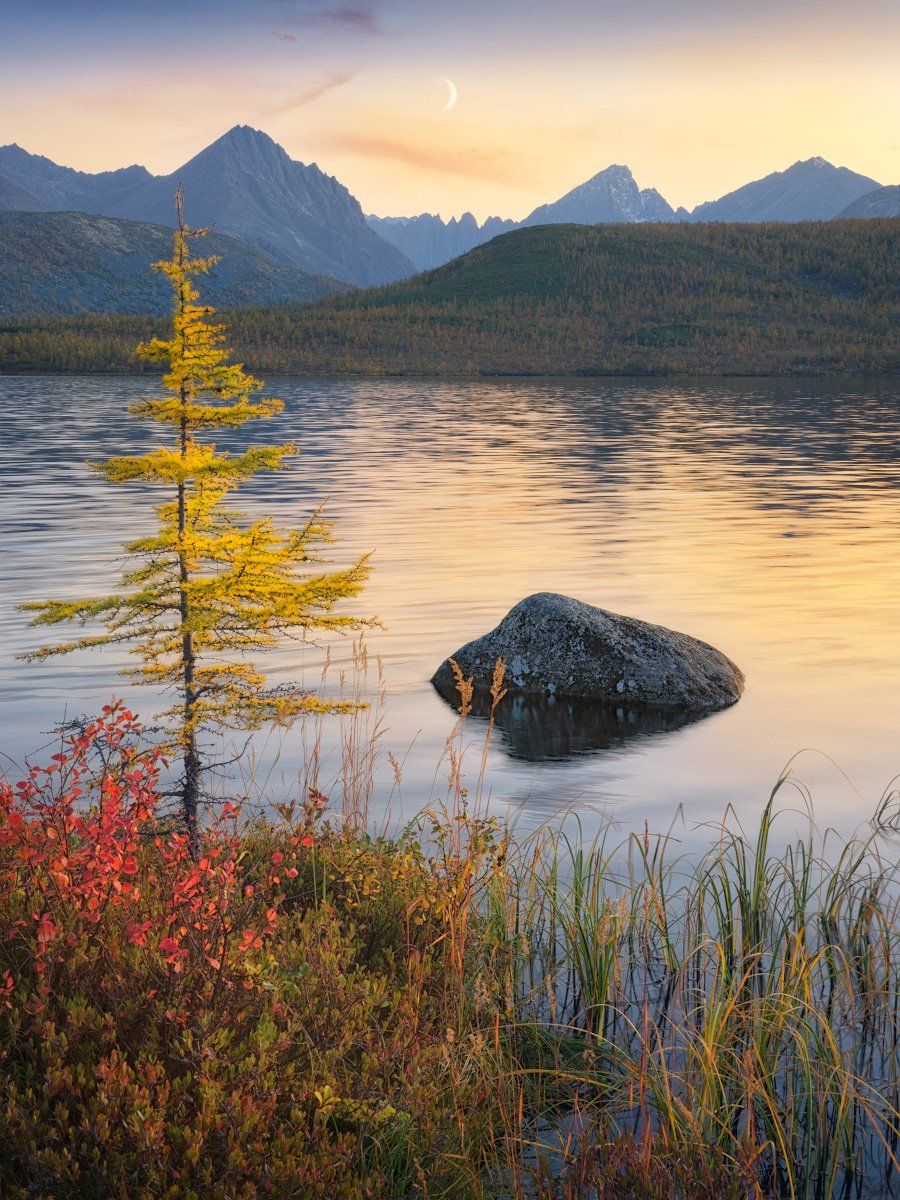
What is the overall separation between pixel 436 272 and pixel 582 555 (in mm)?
177361

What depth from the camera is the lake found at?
11484mm

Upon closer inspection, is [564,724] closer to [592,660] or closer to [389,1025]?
[592,660]

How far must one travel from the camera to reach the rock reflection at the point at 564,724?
11.9m

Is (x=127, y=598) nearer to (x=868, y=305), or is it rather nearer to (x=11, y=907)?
(x=11, y=907)

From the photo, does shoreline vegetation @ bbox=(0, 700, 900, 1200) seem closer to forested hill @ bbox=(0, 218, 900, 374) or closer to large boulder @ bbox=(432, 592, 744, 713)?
large boulder @ bbox=(432, 592, 744, 713)

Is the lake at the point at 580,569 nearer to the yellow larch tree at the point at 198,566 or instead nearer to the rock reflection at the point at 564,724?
the rock reflection at the point at 564,724

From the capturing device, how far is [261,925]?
20.0 feet

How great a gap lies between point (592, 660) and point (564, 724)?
961 mm

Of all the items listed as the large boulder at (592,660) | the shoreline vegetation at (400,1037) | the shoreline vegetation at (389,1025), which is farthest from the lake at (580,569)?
the shoreline vegetation at (400,1037)

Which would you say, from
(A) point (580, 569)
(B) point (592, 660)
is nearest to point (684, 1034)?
(B) point (592, 660)

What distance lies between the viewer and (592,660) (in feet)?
43.4

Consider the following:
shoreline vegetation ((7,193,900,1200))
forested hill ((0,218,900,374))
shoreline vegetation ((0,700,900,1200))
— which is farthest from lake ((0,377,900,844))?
forested hill ((0,218,900,374))

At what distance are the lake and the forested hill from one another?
56771mm

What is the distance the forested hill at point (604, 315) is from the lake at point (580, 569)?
56.8 meters
